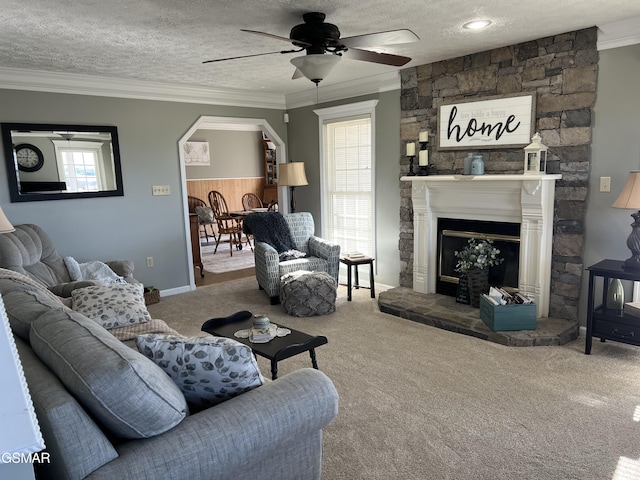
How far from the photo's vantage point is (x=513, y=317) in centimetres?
356

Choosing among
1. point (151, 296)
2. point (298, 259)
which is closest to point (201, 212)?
point (151, 296)

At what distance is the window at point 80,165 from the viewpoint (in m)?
4.55

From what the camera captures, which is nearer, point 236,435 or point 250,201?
point 236,435

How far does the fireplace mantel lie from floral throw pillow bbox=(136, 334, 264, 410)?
2978 millimetres

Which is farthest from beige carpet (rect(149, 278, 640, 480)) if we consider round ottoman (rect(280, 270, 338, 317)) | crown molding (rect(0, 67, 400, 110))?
crown molding (rect(0, 67, 400, 110))

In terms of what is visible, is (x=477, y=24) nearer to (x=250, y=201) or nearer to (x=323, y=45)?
(x=323, y=45)

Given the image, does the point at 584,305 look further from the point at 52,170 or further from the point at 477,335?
the point at 52,170

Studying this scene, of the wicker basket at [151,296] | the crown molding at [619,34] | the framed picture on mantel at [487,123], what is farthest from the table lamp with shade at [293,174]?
the crown molding at [619,34]

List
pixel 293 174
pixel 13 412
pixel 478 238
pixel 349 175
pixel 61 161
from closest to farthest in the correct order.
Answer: pixel 13 412
pixel 478 238
pixel 61 161
pixel 349 175
pixel 293 174

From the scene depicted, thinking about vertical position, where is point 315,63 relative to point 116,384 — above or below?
above

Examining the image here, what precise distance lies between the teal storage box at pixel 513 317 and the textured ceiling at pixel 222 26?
2117 millimetres

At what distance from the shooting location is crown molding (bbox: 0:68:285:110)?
13.9 ft

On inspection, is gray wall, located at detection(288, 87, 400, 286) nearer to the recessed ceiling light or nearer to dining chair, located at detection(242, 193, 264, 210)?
the recessed ceiling light

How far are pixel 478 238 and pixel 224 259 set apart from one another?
4559 mm
